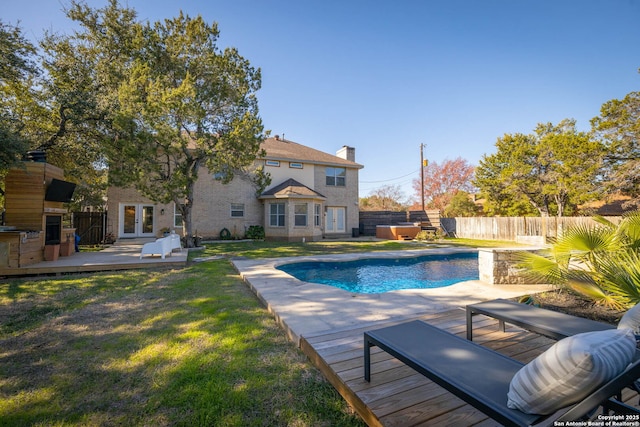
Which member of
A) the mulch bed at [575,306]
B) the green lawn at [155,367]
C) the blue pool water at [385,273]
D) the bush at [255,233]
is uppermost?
the bush at [255,233]

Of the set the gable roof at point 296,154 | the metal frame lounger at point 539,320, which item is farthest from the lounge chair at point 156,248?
the gable roof at point 296,154

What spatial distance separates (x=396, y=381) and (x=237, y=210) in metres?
17.4

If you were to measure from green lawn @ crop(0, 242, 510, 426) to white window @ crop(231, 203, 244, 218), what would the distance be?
1306 centimetres

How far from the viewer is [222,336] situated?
369 centimetres

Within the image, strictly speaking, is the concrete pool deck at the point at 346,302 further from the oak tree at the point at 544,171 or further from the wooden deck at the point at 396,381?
the oak tree at the point at 544,171

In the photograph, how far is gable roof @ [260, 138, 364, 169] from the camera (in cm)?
1983

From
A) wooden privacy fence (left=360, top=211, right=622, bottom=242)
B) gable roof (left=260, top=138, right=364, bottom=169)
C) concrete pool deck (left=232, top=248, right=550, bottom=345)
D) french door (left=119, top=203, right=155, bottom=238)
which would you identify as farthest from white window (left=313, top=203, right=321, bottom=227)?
concrete pool deck (left=232, top=248, right=550, bottom=345)

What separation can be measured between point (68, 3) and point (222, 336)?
16930mm

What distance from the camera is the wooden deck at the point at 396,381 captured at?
1.98m

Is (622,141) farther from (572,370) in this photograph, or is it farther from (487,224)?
(572,370)

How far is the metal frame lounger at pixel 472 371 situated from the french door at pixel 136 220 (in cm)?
1789

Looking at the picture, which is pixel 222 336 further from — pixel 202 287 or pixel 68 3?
pixel 68 3

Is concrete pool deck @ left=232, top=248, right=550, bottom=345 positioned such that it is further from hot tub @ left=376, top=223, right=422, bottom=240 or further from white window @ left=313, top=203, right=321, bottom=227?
hot tub @ left=376, top=223, right=422, bottom=240

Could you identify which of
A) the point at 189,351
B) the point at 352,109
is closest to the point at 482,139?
the point at 352,109
